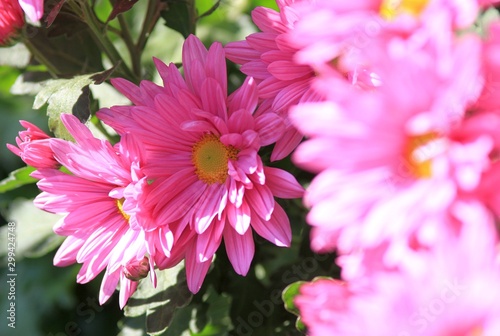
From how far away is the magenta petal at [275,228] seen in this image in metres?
0.72

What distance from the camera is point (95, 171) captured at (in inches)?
29.9

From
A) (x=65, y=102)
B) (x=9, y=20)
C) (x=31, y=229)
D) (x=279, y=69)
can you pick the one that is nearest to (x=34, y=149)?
(x=65, y=102)

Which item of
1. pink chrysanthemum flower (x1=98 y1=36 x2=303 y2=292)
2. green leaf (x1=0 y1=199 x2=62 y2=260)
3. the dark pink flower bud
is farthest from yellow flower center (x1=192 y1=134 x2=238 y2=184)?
green leaf (x1=0 y1=199 x2=62 y2=260)

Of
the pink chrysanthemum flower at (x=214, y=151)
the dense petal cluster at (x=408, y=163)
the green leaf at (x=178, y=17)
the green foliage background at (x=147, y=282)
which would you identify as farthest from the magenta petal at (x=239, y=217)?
the green leaf at (x=178, y=17)

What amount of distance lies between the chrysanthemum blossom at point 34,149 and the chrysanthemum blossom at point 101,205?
0.04 ft

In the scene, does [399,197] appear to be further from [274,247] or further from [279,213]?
[274,247]

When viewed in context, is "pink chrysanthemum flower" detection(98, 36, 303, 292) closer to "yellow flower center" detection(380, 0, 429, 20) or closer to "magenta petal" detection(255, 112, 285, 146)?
"magenta petal" detection(255, 112, 285, 146)

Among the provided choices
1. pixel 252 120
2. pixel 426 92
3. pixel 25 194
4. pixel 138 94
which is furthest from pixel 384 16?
pixel 25 194

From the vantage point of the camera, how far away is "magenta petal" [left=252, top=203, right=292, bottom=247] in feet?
2.38

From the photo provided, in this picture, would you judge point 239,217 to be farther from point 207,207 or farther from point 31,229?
point 31,229

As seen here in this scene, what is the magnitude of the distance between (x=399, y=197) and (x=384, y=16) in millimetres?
166

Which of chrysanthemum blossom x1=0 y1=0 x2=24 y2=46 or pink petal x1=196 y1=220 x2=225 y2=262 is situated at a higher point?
chrysanthemum blossom x1=0 y1=0 x2=24 y2=46

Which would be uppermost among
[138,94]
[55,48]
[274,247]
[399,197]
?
[399,197]

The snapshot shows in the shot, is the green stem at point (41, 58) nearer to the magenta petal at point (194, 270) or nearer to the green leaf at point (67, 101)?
the green leaf at point (67, 101)
